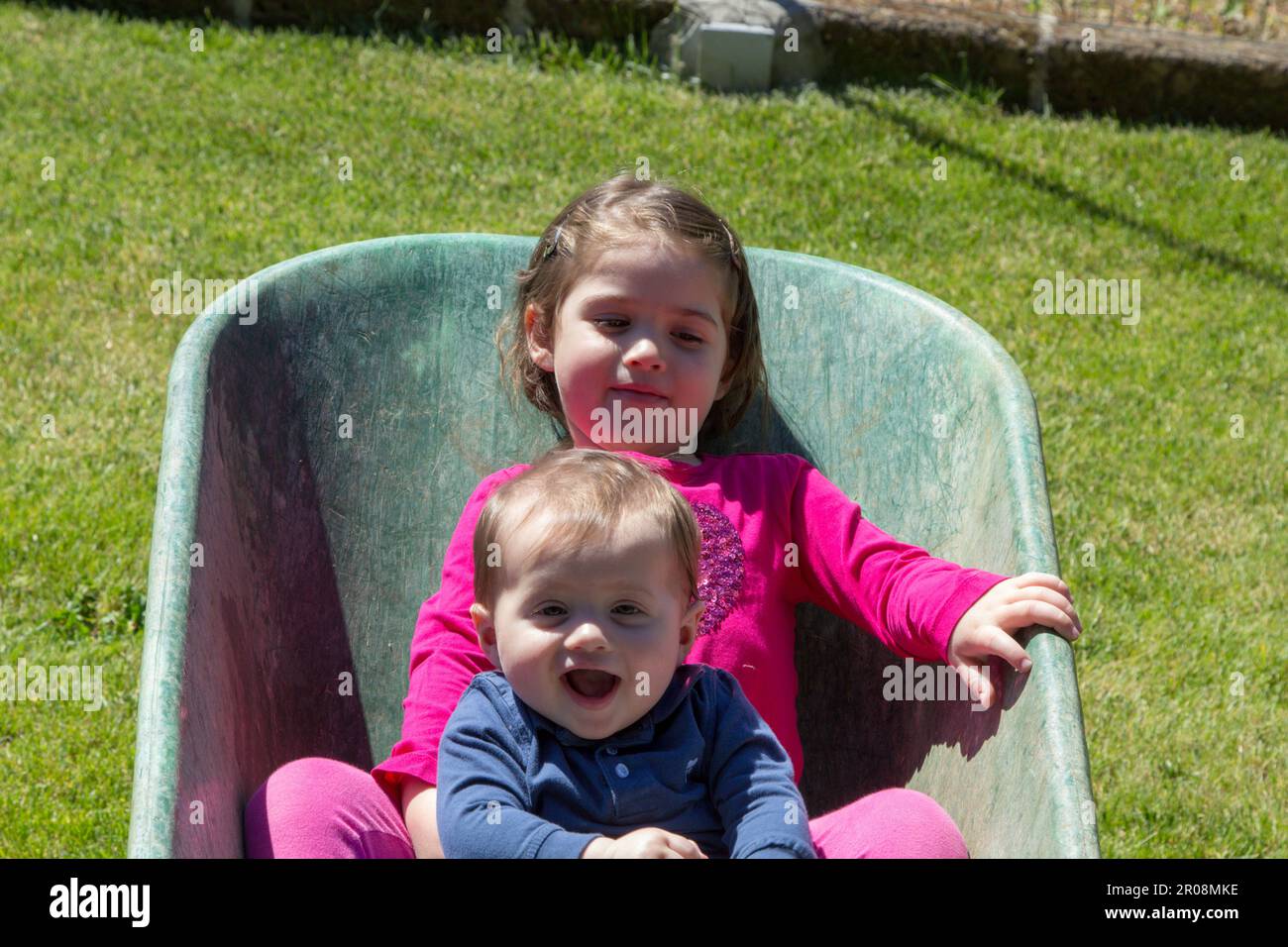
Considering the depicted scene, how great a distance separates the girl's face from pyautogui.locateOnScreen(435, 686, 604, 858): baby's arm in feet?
2.08

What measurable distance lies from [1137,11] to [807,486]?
4919 mm

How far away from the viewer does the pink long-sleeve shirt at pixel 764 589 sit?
7.61 ft

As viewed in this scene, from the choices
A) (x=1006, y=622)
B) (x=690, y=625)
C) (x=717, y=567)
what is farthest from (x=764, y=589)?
(x=1006, y=622)

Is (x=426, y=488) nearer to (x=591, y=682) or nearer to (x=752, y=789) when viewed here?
(x=591, y=682)

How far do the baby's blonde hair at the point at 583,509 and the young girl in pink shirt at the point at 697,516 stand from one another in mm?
Answer: 317

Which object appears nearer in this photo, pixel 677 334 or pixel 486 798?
pixel 486 798

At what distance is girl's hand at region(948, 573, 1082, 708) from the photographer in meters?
2.08

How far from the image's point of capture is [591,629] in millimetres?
2025

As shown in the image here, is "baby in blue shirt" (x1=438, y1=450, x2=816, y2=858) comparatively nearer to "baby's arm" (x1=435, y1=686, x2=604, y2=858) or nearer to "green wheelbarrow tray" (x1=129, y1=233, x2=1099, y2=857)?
"baby's arm" (x1=435, y1=686, x2=604, y2=858)

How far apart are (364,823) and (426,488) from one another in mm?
859

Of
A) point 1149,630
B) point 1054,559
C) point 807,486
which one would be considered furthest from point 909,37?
point 1054,559

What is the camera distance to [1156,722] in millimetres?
3523
